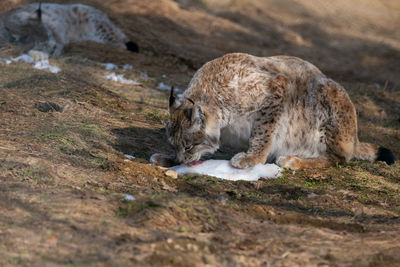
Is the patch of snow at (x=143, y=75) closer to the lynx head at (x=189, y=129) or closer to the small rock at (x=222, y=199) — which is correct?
the lynx head at (x=189, y=129)

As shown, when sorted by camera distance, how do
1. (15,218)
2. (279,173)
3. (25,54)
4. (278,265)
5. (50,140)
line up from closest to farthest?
(278,265)
(15,218)
(50,140)
(279,173)
(25,54)

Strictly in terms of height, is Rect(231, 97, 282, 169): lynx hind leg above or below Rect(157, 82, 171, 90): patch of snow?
above

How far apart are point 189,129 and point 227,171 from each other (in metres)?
0.49

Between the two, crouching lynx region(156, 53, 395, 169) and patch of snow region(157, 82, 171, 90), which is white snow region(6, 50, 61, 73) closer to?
patch of snow region(157, 82, 171, 90)

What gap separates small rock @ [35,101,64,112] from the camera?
204 inches

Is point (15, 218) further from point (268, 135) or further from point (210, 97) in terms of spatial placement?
point (268, 135)

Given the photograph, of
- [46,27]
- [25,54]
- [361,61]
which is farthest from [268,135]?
[361,61]

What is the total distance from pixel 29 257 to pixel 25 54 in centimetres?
718

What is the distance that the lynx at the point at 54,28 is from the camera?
976cm

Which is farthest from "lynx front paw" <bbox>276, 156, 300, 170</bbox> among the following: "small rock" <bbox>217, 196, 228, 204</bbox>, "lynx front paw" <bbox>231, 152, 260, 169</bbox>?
"small rock" <bbox>217, 196, 228, 204</bbox>

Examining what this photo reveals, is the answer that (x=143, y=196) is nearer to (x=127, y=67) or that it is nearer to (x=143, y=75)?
(x=143, y=75)

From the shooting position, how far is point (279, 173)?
455 cm

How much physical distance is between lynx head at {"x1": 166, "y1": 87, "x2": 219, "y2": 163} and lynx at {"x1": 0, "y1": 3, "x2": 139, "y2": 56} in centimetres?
586

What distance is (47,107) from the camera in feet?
17.1
